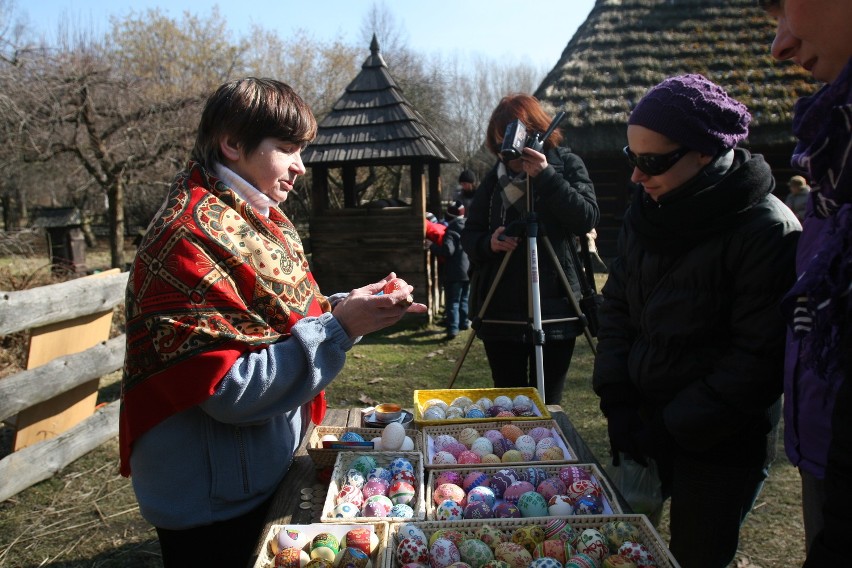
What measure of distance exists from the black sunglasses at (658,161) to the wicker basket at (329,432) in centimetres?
112

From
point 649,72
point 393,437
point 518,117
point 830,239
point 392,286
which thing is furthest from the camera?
point 649,72

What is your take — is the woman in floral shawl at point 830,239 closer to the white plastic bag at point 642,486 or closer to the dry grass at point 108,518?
the white plastic bag at point 642,486

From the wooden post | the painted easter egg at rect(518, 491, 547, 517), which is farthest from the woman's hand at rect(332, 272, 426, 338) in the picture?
the wooden post

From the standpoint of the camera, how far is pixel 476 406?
231 cm

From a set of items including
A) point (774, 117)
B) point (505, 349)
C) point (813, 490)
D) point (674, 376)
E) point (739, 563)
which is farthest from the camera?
point (774, 117)

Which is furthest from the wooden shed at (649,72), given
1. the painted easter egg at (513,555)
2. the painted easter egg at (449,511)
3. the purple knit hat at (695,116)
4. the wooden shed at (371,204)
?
the painted easter egg at (513,555)

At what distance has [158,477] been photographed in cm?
156

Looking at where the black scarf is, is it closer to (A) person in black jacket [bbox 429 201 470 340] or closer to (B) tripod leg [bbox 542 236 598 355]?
(B) tripod leg [bbox 542 236 598 355]

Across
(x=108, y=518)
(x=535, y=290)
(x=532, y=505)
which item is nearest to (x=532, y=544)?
Answer: (x=532, y=505)

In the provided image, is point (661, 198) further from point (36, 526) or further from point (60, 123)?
point (60, 123)

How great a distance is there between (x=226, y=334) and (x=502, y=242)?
6.08ft

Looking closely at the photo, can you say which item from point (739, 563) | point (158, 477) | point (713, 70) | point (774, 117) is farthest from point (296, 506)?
point (713, 70)

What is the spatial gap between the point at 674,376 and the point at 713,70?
11.9 metres

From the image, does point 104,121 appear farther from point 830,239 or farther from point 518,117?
point 830,239
